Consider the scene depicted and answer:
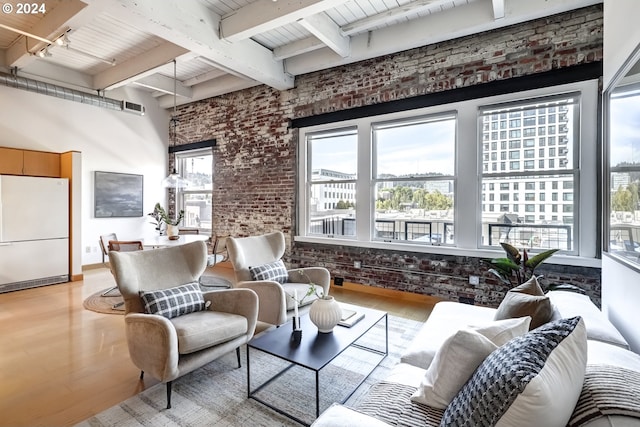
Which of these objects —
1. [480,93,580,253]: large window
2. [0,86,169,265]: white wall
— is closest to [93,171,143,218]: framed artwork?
[0,86,169,265]: white wall

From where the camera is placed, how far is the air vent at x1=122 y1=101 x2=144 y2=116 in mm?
6180

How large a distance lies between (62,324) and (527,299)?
14.4 feet

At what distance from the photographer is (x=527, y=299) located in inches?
69.4

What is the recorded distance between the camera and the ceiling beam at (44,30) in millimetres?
3494

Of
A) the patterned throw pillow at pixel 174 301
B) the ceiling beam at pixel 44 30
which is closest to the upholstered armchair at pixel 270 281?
the patterned throw pillow at pixel 174 301

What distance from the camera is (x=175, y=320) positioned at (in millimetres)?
2289

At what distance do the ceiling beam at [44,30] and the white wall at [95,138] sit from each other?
2.04 feet

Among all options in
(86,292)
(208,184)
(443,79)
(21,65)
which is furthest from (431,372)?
(21,65)

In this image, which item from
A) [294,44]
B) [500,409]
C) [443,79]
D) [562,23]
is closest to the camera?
[500,409]

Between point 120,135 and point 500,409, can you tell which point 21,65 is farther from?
point 500,409

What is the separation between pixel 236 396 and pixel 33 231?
15.6ft

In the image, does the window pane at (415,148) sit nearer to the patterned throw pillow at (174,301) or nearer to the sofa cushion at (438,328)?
the sofa cushion at (438,328)

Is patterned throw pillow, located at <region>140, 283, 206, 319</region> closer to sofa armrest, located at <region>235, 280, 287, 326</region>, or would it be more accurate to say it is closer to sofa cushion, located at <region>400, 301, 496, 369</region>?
sofa armrest, located at <region>235, 280, 287, 326</region>

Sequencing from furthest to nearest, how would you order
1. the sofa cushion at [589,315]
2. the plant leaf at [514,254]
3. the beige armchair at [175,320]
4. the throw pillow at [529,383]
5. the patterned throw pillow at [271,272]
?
the patterned throw pillow at [271,272], the plant leaf at [514,254], the beige armchair at [175,320], the sofa cushion at [589,315], the throw pillow at [529,383]
